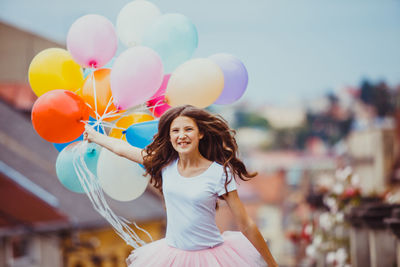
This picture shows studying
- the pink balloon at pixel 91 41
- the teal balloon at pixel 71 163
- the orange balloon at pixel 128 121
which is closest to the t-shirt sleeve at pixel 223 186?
the orange balloon at pixel 128 121

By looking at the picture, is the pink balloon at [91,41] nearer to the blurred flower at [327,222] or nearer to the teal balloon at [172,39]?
the teal balloon at [172,39]

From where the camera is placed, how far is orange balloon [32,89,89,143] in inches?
137

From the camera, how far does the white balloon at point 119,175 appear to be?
12.3 ft

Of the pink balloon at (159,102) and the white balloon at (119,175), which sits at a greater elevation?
the pink balloon at (159,102)

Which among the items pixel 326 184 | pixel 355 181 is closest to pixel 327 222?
pixel 355 181

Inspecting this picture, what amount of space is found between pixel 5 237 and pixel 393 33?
82.7 ft

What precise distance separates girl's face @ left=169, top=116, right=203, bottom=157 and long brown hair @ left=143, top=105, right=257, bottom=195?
1.1 inches

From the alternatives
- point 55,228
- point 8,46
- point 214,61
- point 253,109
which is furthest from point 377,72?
point 214,61

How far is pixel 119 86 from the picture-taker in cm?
360

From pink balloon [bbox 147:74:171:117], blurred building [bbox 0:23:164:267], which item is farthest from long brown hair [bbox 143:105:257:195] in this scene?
blurred building [bbox 0:23:164:267]

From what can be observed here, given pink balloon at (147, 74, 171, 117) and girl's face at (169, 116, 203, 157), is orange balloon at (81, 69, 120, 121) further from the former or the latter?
girl's face at (169, 116, 203, 157)

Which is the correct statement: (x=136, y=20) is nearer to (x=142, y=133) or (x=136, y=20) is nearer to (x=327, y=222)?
(x=142, y=133)

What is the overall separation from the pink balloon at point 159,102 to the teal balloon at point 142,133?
1.04 ft

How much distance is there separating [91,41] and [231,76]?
948mm
